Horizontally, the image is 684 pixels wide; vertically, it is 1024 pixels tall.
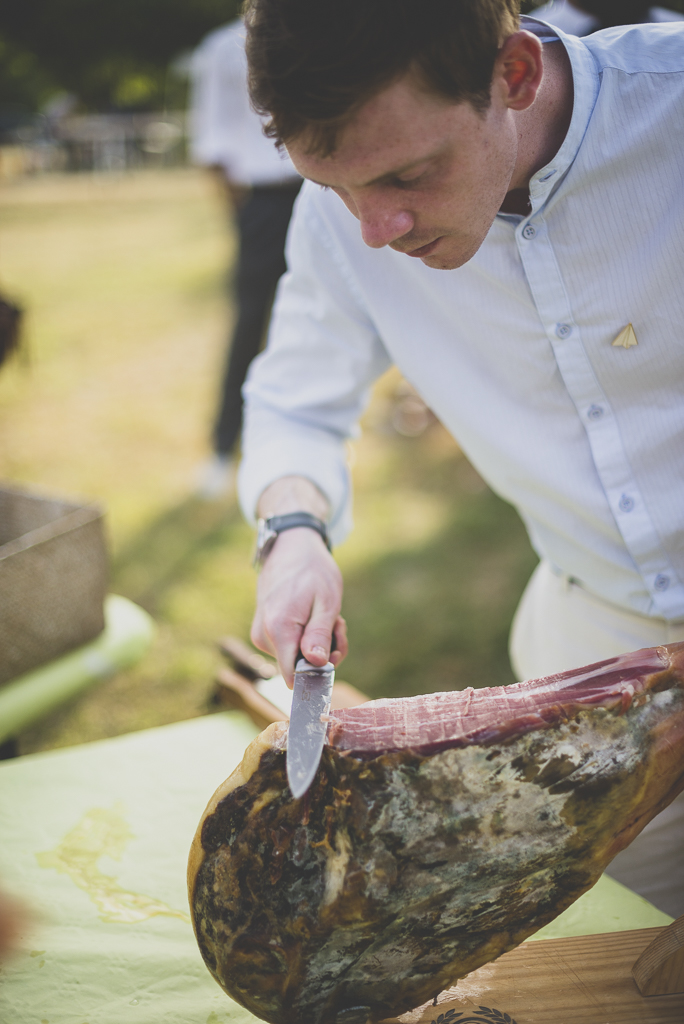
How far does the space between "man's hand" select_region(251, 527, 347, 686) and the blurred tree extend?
37.6 m

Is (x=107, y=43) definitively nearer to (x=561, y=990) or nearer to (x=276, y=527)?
(x=276, y=527)

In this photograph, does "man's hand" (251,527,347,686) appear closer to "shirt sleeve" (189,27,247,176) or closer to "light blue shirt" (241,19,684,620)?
"light blue shirt" (241,19,684,620)

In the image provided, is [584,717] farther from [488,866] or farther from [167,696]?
[167,696]

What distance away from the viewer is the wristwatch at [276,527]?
1585mm

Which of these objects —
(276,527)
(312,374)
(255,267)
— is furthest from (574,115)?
(255,267)

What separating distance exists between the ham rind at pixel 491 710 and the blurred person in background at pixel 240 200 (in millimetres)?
4053

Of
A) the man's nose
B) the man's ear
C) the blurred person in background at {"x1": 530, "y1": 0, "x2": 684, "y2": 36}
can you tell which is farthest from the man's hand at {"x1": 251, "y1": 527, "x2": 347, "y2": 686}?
the blurred person in background at {"x1": 530, "y1": 0, "x2": 684, "y2": 36}

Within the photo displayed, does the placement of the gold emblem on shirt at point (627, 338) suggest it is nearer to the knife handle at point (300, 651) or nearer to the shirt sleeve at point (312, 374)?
the shirt sleeve at point (312, 374)

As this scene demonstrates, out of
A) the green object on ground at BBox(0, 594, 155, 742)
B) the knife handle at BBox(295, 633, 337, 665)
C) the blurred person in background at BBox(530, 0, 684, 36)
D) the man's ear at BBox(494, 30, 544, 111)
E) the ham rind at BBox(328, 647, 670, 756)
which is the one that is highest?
the blurred person in background at BBox(530, 0, 684, 36)

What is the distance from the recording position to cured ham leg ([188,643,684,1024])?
1.09 meters

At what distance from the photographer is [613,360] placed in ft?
4.67

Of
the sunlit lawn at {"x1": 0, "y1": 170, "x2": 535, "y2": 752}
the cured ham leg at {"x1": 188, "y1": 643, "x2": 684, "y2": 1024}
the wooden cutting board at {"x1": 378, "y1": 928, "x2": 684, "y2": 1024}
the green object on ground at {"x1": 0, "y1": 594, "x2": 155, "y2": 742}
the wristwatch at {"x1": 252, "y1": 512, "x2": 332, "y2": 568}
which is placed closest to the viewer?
the cured ham leg at {"x1": 188, "y1": 643, "x2": 684, "y2": 1024}

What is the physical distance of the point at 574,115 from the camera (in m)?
1.29

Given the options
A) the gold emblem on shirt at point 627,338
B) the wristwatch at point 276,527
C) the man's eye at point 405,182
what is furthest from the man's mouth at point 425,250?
the wristwatch at point 276,527
